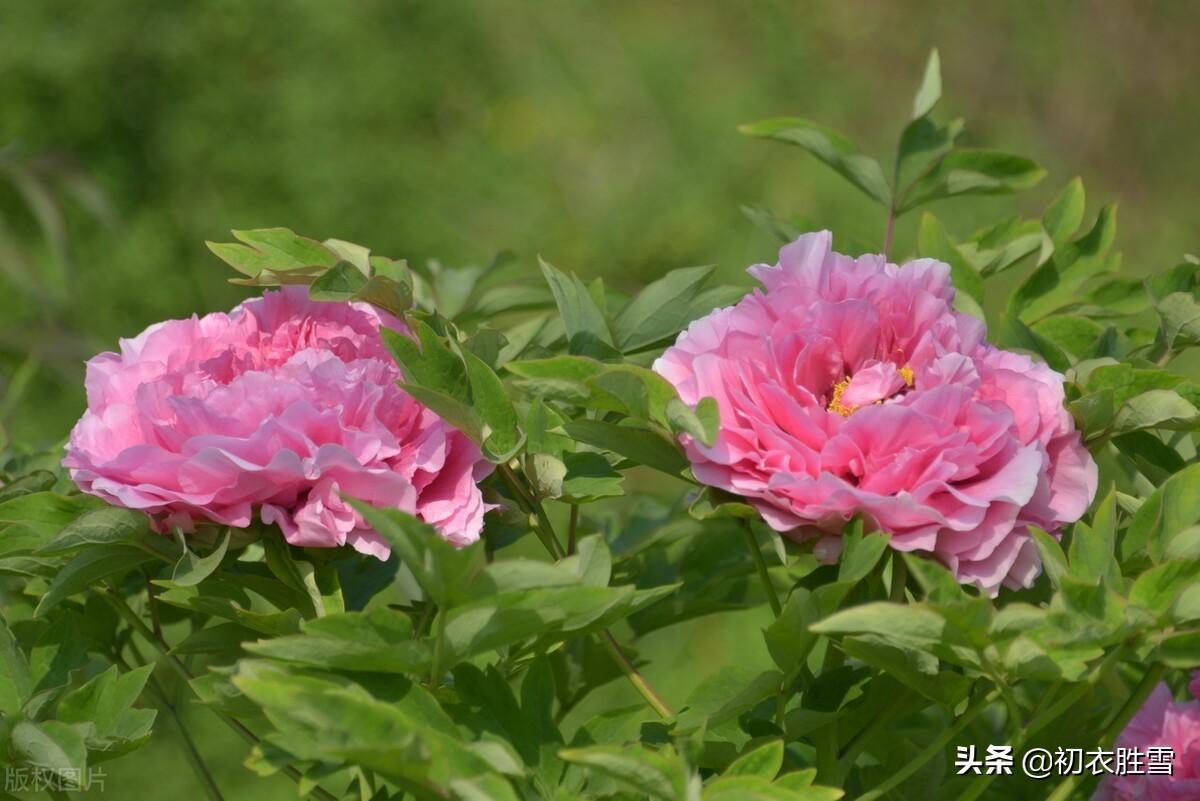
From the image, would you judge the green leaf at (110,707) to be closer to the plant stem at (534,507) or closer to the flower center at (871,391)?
the plant stem at (534,507)

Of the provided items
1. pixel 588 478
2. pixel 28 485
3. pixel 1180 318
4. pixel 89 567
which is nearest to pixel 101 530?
pixel 89 567

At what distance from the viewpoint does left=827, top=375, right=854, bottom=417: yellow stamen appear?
75 cm

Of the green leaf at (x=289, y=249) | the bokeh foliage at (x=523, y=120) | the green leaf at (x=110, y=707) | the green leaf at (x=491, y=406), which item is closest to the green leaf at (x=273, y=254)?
the green leaf at (x=289, y=249)

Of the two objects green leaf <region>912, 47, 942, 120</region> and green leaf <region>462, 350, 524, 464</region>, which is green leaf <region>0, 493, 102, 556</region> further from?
green leaf <region>912, 47, 942, 120</region>

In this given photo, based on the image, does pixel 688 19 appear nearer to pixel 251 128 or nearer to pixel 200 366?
pixel 251 128

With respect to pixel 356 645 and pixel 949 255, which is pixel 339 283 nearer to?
pixel 356 645

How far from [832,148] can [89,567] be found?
521mm

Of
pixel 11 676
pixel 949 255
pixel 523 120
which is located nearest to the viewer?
pixel 11 676

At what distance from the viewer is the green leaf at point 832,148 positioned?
37.0 inches

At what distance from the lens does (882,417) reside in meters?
0.69

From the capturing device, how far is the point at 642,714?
2.58ft

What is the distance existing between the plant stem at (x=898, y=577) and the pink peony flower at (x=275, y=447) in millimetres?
204

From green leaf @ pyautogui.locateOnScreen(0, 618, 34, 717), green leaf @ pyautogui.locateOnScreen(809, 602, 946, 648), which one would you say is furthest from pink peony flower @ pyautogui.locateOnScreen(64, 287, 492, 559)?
green leaf @ pyautogui.locateOnScreen(809, 602, 946, 648)

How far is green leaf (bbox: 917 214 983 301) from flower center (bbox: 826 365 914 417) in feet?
0.49
